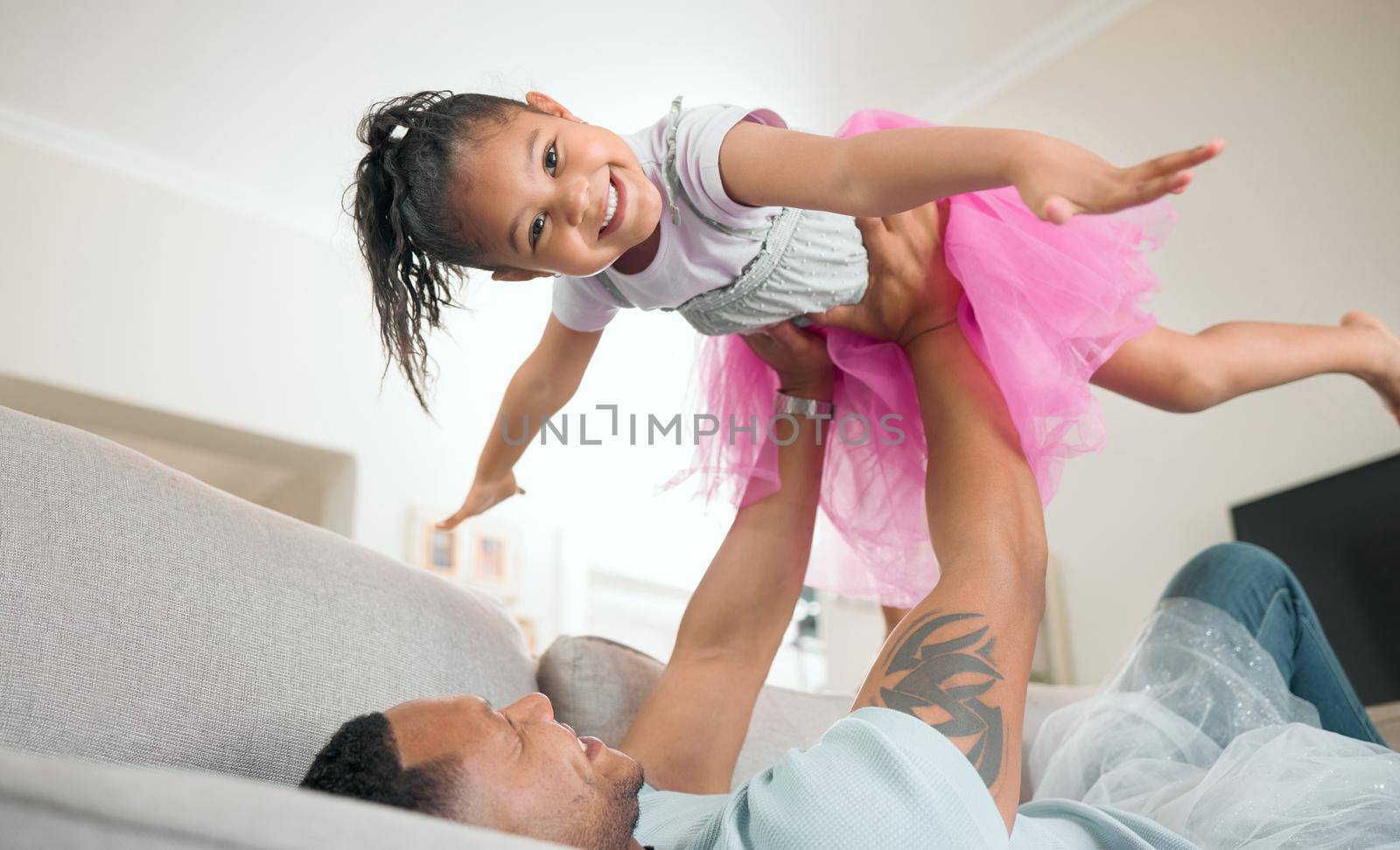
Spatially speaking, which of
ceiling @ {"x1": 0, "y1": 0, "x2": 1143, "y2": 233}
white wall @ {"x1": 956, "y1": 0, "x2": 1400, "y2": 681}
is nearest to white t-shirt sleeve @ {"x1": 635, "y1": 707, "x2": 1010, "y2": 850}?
white wall @ {"x1": 956, "y1": 0, "x2": 1400, "y2": 681}

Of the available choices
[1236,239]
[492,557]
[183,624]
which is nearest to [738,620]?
[183,624]

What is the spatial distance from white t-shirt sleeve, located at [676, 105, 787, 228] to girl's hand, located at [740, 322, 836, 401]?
17 centimetres

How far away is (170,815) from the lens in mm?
429

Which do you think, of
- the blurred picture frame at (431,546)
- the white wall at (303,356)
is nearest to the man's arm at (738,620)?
the white wall at (303,356)

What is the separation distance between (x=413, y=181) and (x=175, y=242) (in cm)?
326

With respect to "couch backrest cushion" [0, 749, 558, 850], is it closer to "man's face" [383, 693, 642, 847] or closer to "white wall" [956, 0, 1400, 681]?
"man's face" [383, 693, 642, 847]

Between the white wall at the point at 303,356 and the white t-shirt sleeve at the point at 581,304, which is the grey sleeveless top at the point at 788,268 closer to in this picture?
the white t-shirt sleeve at the point at 581,304

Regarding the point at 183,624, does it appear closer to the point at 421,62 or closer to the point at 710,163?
the point at 710,163

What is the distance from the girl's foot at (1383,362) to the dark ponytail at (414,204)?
1.11 metres

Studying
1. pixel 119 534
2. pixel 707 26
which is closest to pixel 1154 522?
pixel 707 26

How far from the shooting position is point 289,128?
13.1 feet

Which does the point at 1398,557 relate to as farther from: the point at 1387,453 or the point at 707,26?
the point at 707,26

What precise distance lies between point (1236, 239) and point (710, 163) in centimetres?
259

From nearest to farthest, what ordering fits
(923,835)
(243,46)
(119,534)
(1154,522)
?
(923,835)
(119,534)
(1154,522)
(243,46)
